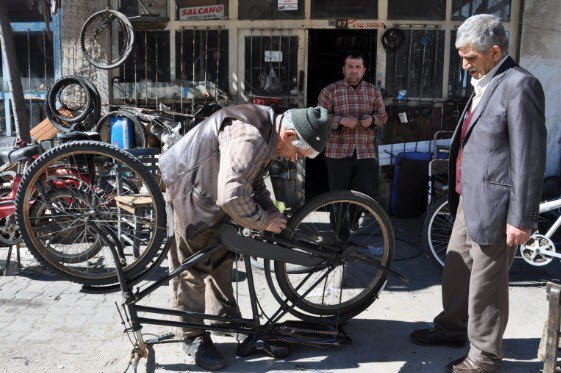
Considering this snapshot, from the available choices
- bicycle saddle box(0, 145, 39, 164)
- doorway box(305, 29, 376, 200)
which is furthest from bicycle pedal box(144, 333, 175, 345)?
doorway box(305, 29, 376, 200)

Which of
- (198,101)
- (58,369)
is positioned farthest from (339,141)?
(58,369)

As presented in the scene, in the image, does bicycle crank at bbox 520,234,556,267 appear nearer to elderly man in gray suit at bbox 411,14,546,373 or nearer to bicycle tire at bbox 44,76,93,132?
elderly man in gray suit at bbox 411,14,546,373

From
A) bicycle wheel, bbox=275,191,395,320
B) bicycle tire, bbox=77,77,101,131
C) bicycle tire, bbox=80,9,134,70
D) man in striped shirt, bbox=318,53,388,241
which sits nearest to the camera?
bicycle wheel, bbox=275,191,395,320

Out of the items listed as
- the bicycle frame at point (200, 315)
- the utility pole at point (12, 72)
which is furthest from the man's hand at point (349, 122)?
the utility pole at point (12, 72)

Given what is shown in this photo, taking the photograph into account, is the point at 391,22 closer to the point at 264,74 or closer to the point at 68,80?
the point at 264,74

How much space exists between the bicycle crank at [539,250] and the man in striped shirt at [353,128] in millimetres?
1418

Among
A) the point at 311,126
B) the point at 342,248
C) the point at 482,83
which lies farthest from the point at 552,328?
the point at 311,126

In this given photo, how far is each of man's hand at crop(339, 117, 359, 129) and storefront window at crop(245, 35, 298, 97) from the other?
77.7 inches

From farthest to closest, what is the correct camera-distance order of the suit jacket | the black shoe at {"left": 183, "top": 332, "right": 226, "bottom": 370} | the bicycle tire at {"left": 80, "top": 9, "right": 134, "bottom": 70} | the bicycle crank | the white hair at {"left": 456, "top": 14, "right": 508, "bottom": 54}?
the bicycle tire at {"left": 80, "top": 9, "right": 134, "bottom": 70}
the bicycle crank
the black shoe at {"left": 183, "top": 332, "right": 226, "bottom": 370}
the white hair at {"left": 456, "top": 14, "right": 508, "bottom": 54}
the suit jacket

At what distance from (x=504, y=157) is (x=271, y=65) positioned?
169 inches

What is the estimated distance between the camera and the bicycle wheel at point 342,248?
4047mm

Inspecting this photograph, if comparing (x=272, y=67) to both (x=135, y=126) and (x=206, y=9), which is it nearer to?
(x=206, y=9)

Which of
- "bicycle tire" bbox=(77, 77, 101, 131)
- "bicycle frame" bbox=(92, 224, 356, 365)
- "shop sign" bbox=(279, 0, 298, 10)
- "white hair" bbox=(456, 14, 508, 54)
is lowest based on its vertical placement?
"bicycle frame" bbox=(92, 224, 356, 365)

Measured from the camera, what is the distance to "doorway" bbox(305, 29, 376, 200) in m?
7.98
